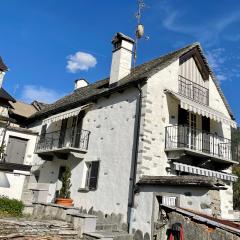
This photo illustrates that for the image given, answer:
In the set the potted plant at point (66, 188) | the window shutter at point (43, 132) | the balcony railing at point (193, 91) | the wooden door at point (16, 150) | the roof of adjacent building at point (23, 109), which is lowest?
the potted plant at point (66, 188)

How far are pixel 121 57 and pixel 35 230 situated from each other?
1167 cm

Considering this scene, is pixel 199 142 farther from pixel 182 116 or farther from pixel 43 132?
pixel 43 132

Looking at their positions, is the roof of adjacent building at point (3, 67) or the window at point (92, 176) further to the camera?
the roof of adjacent building at point (3, 67)

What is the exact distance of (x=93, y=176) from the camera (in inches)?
675

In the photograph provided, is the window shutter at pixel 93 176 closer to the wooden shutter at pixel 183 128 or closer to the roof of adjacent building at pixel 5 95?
the wooden shutter at pixel 183 128

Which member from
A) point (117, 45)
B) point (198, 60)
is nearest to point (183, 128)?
point (198, 60)

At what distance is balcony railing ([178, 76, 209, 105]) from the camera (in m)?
17.8

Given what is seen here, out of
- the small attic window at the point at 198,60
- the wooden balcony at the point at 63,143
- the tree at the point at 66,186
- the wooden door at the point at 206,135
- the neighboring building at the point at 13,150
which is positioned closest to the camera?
the tree at the point at 66,186

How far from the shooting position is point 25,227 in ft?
38.3

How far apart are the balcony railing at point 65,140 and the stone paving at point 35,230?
6393 mm

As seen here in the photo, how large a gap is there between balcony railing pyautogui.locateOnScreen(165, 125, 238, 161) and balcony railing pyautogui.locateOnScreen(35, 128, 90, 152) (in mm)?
5396

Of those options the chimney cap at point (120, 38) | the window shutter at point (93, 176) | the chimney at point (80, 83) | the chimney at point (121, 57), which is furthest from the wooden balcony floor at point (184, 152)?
the chimney at point (80, 83)

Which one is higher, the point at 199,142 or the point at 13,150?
the point at 199,142

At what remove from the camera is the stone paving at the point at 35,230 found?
11.0 metres
